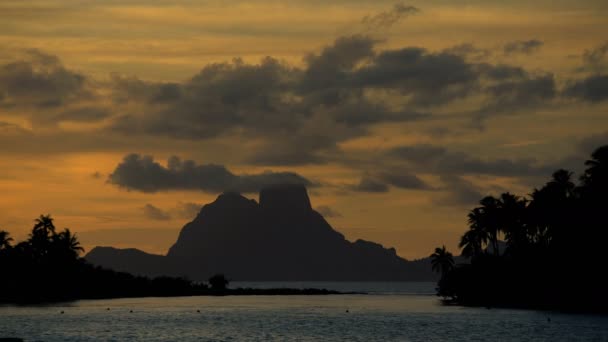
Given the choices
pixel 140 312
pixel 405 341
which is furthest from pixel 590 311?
pixel 140 312

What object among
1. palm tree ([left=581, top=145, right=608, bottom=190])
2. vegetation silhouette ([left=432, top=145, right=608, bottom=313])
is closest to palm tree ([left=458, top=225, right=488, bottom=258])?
vegetation silhouette ([left=432, top=145, right=608, bottom=313])

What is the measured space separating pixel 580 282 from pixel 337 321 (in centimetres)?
4219

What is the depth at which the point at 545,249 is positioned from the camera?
15962cm

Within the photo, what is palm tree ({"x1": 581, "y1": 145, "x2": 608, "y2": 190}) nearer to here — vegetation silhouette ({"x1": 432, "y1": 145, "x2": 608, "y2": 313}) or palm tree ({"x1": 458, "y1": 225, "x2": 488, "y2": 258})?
vegetation silhouette ({"x1": 432, "y1": 145, "x2": 608, "y2": 313})

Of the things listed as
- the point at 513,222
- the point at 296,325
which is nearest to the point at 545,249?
the point at 513,222

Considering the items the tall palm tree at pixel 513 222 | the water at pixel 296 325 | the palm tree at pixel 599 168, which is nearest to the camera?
the water at pixel 296 325

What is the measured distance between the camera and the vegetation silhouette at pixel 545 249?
139000mm

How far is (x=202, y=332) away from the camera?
10662cm

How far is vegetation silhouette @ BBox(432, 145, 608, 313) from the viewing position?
456 ft

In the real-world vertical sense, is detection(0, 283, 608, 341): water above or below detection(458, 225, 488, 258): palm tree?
below

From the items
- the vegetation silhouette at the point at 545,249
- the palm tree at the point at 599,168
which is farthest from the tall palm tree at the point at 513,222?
the palm tree at the point at 599,168

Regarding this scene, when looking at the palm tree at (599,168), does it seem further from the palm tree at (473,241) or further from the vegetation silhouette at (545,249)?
the palm tree at (473,241)

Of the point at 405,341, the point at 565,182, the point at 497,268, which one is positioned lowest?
the point at 405,341

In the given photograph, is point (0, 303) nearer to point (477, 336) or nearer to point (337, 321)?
point (337, 321)
